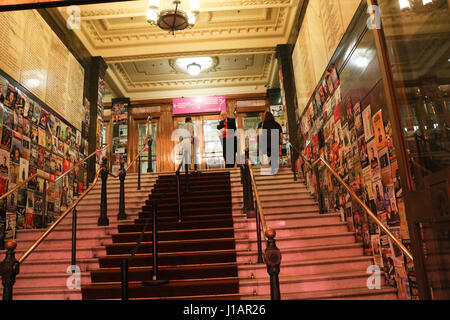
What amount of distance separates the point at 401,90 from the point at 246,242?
3.46 meters

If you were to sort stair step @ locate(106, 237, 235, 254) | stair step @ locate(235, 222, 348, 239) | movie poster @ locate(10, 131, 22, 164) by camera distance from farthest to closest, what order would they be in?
movie poster @ locate(10, 131, 22, 164) → stair step @ locate(235, 222, 348, 239) → stair step @ locate(106, 237, 235, 254)

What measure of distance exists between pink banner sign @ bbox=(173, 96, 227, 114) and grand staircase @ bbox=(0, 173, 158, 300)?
6.39 m

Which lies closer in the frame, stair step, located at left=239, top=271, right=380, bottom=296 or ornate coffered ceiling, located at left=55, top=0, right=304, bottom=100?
stair step, located at left=239, top=271, right=380, bottom=296

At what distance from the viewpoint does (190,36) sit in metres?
10.2

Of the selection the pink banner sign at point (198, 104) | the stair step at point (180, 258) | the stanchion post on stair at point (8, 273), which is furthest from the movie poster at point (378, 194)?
the pink banner sign at point (198, 104)

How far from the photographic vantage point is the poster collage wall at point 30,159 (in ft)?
18.8

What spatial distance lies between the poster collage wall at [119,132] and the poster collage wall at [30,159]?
4478mm

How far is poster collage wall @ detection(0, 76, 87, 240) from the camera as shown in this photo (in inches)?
226

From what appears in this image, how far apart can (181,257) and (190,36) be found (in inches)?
294

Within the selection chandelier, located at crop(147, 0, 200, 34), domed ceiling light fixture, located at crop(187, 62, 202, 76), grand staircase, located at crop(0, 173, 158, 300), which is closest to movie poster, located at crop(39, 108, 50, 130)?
grand staircase, located at crop(0, 173, 158, 300)

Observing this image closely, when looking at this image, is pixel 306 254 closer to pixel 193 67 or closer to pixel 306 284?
pixel 306 284

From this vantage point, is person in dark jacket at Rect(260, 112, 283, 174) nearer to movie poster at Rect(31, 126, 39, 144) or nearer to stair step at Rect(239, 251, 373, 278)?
stair step at Rect(239, 251, 373, 278)

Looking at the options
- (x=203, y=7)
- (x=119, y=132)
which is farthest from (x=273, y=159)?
(x=119, y=132)
